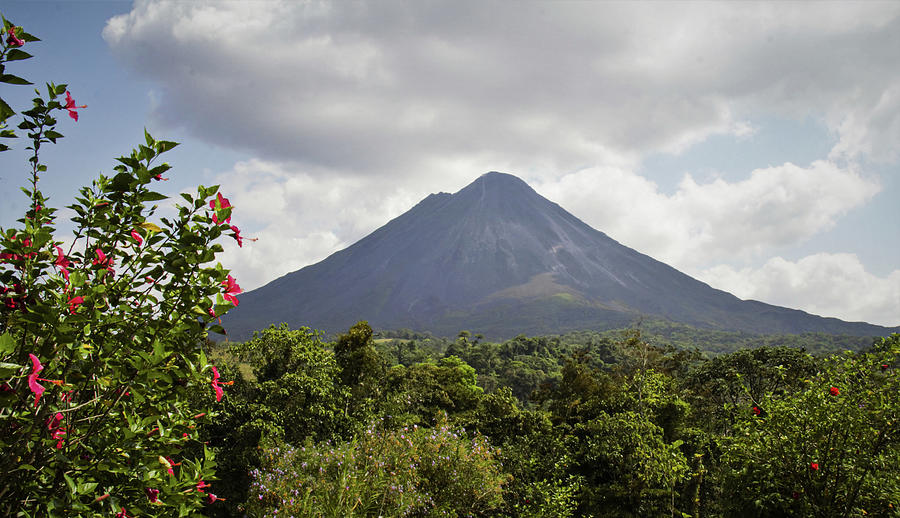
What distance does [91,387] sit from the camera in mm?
1782

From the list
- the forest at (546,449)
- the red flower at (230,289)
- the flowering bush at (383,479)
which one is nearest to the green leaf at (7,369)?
the red flower at (230,289)

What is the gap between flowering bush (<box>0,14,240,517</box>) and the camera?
158 cm

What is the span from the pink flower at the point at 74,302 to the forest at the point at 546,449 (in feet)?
2.96

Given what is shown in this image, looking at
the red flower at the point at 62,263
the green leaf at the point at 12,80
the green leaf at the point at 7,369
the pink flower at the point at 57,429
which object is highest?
the green leaf at the point at 12,80

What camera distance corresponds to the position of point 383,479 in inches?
230

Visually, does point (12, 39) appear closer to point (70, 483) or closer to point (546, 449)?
point (70, 483)

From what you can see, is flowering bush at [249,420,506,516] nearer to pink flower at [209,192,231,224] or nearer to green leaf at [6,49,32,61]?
Result: pink flower at [209,192,231,224]

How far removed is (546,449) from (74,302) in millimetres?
9812

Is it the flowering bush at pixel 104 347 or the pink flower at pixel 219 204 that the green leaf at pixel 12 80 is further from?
the pink flower at pixel 219 204

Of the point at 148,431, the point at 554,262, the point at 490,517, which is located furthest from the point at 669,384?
the point at 554,262

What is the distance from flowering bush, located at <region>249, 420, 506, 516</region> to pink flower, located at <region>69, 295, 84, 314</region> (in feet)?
13.4

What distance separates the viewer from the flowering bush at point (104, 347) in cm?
158

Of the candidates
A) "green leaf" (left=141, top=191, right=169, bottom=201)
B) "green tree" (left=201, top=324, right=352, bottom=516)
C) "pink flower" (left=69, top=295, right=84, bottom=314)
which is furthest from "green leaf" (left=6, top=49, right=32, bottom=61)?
"green tree" (left=201, top=324, right=352, bottom=516)

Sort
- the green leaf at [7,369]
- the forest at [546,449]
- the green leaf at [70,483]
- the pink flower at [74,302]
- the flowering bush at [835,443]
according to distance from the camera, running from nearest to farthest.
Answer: the green leaf at [7,369] → the green leaf at [70,483] → the pink flower at [74,302] → the flowering bush at [835,443] → the forest at [546,449]
